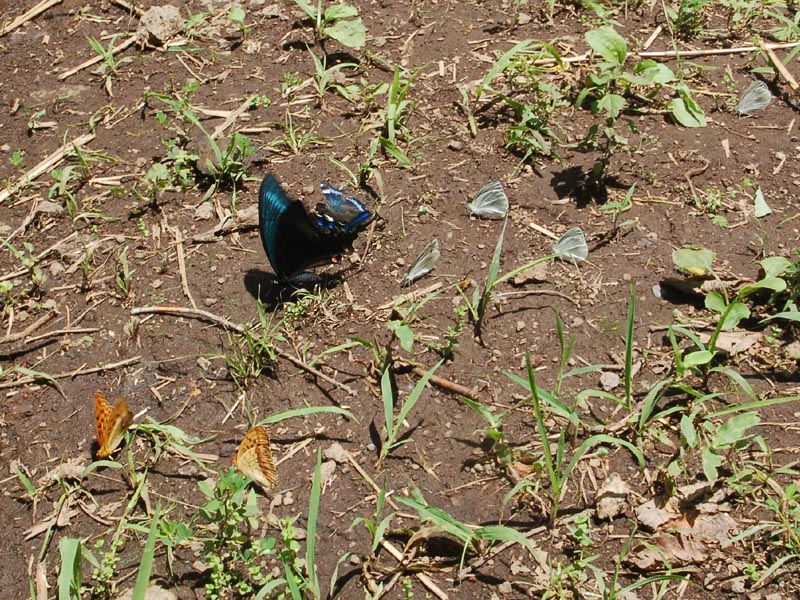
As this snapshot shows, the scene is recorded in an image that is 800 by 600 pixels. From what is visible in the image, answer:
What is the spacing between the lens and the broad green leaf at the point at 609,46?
3.08 meters

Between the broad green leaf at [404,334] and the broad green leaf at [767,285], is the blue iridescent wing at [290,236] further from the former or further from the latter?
the broad green leaf at [767,285]

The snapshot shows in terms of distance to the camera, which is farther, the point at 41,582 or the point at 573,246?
the point at 573,246

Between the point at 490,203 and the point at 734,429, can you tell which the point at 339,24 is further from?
the point at 734,429

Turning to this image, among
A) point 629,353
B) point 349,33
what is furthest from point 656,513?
point 349,33

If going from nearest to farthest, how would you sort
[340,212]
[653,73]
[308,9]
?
[340,212], [653,73], [308,9]

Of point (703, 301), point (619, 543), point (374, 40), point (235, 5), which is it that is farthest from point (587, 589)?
point (235, 5)

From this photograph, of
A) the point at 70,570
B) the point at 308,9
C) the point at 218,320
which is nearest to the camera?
the point at 70,570

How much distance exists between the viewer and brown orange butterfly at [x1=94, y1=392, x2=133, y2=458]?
242 cm

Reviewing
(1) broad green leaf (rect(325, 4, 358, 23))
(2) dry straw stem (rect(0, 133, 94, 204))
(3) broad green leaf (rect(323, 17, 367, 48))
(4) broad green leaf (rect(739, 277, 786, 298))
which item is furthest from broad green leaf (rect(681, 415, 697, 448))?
(2) dry straw stem (rect(0, 133, 94, 204))

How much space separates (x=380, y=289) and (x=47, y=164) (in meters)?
1.61

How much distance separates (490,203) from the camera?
2.96 m

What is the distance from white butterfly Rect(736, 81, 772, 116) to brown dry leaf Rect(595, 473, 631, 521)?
1759mm

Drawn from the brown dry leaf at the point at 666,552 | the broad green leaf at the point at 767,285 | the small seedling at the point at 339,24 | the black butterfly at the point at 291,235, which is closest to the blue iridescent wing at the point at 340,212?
the black butterfly at the point at 291,235

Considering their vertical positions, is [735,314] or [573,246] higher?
[573,246]
